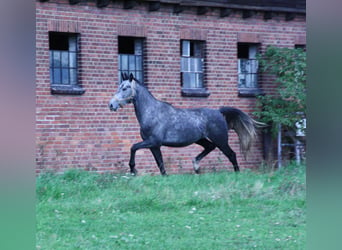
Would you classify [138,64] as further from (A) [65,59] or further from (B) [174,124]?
(B) [174,124]

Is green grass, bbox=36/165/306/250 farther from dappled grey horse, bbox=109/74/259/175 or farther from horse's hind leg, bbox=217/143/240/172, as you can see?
horse's hind leg, bbox=217/143/240/172

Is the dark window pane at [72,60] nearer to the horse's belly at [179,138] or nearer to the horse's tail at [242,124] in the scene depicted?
the horse's belly at [179,138]

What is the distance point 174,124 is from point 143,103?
35.2 inches

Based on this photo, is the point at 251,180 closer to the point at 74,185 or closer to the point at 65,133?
the point at 74,185

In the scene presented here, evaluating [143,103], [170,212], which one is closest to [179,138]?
[143,103]

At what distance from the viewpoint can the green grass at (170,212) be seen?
641 cm

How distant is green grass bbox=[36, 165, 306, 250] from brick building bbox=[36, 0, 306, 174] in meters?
2.72

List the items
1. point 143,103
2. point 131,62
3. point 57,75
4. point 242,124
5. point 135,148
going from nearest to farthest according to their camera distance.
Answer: point 135,148
point 143,103
point 57,75
point 242,124
point 131,62

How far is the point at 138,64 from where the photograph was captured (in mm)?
15352

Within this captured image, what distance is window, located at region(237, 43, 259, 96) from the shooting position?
1700 cm

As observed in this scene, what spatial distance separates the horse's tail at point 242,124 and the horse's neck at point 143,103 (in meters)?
1.81

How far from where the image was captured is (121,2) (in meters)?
14.9

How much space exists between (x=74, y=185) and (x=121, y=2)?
19.8ft
